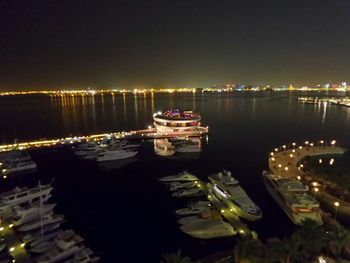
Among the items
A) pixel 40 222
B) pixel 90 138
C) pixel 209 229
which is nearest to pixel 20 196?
pixel 40 222

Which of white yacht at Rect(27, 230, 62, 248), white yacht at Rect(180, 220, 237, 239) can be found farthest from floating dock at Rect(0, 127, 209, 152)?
white yacht at Rect(180, 220, 237, 239)

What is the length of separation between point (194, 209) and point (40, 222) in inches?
584

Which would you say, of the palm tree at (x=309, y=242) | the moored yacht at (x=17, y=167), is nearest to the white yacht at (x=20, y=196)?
the moored yacht at (x=17, y=167)

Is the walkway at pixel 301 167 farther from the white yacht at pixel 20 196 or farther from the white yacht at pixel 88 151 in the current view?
the white yacht at pixel 88 151

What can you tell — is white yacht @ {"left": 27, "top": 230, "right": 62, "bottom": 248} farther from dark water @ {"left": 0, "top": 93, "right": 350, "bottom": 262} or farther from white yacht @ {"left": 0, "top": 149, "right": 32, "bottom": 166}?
white yacht @ {"left": 0, "top": 149, "right": 32, "bottom": 166}

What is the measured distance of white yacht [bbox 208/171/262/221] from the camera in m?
27.1

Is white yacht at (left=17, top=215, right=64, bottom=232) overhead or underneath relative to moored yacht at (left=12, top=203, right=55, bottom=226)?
underneath

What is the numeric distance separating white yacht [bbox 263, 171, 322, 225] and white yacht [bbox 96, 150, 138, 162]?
86.7ft

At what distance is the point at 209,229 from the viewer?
24.6 meters

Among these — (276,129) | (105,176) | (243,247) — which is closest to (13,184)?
(105,176)

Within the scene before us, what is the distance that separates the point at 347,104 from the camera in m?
156

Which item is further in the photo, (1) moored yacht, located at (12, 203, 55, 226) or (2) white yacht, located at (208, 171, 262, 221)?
(2) white yacht, located at (208, 171, 262, 221)

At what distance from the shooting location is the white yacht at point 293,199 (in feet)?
86.4

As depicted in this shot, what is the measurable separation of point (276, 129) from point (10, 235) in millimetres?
72183
